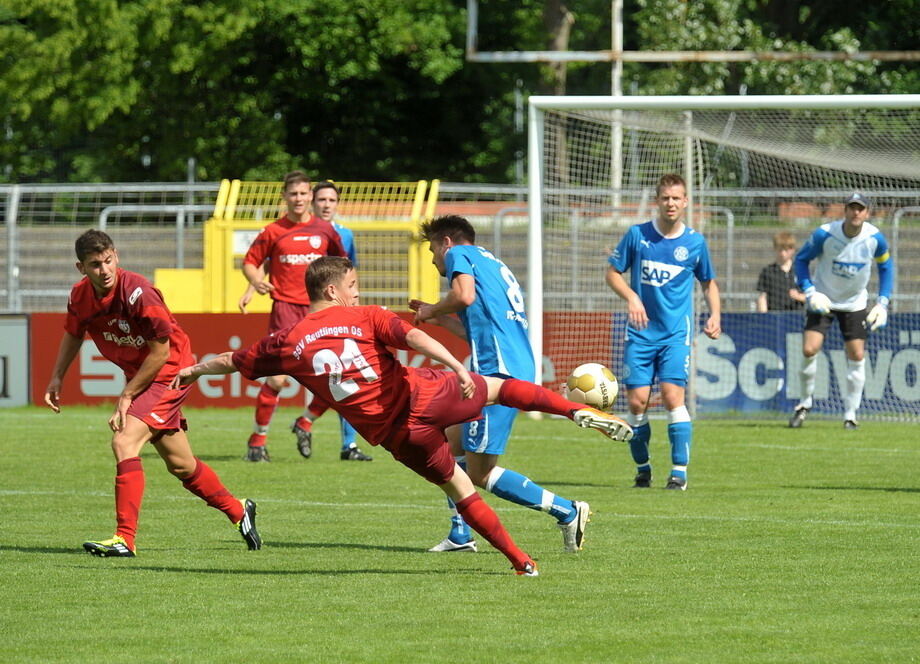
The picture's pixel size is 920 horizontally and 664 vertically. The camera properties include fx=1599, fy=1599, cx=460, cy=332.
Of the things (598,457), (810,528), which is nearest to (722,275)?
(598,457)

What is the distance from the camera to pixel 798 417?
16.2 meters

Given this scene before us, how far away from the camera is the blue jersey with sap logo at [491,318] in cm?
817

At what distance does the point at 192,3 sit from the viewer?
35.3 m

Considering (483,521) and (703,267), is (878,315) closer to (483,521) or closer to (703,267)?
(703,267)

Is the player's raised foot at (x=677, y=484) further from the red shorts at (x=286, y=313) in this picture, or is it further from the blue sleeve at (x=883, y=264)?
the blue sleeve at (x=883, y=264)

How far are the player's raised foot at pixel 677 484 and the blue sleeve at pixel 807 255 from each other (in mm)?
5148

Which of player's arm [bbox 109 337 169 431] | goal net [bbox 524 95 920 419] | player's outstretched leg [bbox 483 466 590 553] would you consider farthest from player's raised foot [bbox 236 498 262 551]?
goal net [bbox 524 95 920 419]

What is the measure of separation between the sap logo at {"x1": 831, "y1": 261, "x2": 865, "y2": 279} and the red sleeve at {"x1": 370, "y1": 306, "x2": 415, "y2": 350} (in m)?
9.49

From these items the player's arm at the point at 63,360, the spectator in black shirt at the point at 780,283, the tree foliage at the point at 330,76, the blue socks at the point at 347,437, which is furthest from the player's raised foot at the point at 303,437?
the tree foliage at the point at 330,76

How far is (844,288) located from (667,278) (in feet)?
17.2

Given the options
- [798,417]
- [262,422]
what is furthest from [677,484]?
[798,417]

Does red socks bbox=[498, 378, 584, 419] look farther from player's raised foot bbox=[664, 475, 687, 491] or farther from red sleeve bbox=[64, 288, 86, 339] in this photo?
player's raised foot bbox=[664, 475, 687, 491]

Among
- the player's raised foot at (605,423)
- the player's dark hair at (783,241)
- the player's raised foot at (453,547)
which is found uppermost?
the player's dark hair at (783,241)

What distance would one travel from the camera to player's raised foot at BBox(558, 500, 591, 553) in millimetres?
8062
